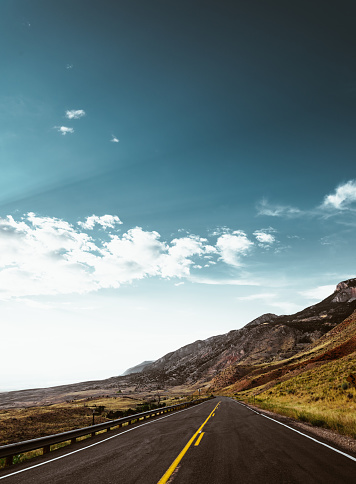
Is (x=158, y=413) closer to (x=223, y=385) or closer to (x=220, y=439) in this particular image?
(x=220, y=439)

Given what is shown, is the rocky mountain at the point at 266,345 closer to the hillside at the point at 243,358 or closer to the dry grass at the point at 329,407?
the hillside at the point at 243,358

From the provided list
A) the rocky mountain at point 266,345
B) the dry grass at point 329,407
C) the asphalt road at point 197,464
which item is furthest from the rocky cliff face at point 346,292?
the asphalt road at point 197,464

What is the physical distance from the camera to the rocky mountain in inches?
4582

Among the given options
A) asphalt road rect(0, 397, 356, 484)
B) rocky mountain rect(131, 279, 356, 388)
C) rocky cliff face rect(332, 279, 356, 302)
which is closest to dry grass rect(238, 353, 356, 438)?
asphalt road rect(0, 397, 356, 484)

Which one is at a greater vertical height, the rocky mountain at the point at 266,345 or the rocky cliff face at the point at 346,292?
the rocky cliff face at the point at 346,292

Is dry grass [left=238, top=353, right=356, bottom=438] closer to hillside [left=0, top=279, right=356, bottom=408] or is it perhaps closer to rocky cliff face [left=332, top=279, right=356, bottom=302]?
hillside [left=0, top=279, right=356, bottom=408]

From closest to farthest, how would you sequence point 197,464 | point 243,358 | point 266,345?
point 197,464 < point 266,345 < point 243,358

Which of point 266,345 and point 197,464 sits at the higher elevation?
point 197,464

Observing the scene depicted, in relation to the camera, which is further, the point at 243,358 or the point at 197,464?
the point at 243,358

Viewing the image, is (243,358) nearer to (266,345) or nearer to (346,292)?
(266,345)

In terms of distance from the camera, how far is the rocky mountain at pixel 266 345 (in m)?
116

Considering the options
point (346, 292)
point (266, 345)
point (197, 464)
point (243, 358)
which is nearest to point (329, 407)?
point (197, 464)

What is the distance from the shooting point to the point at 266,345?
418 feet

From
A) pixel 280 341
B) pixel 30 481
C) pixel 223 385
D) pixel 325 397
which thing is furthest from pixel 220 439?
pixel 280 341
